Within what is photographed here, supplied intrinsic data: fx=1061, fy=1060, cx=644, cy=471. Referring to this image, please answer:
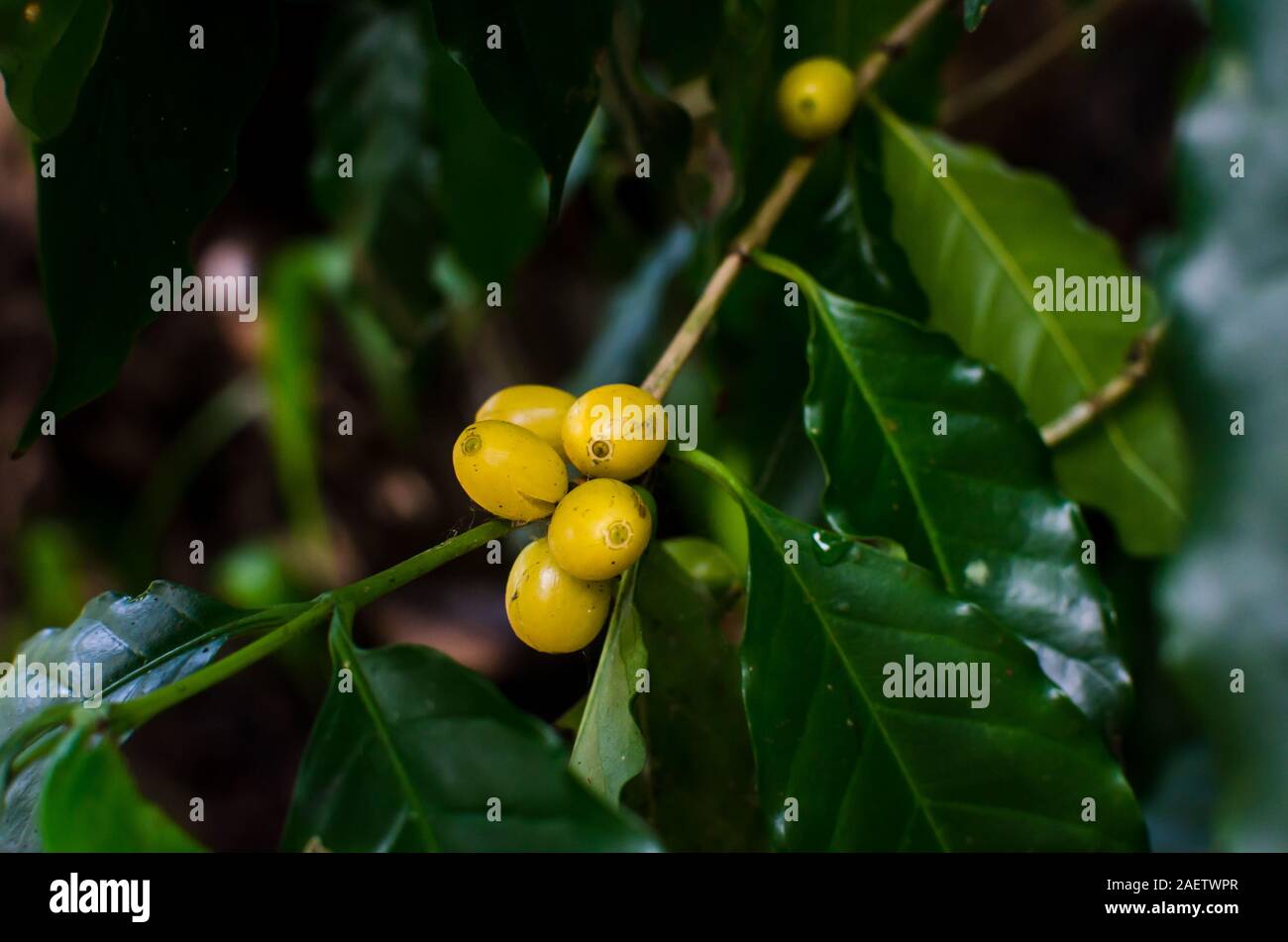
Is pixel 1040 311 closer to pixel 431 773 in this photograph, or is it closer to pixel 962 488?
pixel 962 488

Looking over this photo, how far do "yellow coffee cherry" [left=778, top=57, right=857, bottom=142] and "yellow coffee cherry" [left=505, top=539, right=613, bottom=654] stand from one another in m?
0.58

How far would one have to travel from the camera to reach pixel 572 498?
0.71 meters

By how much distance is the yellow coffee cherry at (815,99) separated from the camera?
42.3 inches

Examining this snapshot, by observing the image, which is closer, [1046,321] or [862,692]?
[862,692]

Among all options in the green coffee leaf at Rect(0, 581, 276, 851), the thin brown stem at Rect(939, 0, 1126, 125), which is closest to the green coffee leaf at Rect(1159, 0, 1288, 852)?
the green coffee leaf at Rect(0, 581, 276, 851)

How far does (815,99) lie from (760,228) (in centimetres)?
16

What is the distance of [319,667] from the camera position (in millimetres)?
2852

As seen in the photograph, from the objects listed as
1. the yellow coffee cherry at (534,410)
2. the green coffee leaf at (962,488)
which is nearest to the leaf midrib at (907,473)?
the green coffee leaf at (962,488)

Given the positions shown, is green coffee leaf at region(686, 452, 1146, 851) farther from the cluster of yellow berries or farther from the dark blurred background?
the dark blurred background

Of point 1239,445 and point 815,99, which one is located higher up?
point 815,99

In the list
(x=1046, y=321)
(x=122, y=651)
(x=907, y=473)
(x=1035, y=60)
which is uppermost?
(x=1035, y=60)

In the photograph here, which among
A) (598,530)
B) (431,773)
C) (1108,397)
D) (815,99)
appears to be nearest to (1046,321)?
(1108,397)

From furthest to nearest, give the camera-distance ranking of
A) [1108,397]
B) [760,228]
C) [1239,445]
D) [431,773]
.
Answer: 1. [1108,397]
2. [760,228]
3. [431,773]
4. [1239,445]
